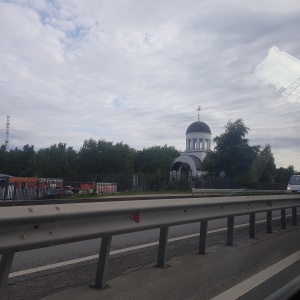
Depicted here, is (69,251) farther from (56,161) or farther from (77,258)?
(56,161)

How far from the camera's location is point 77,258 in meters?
6.77

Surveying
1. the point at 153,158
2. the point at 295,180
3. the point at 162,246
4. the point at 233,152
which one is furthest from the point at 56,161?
the point at 162,246

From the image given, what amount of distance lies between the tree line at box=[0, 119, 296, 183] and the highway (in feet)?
79.1

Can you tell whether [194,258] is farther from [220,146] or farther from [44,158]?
[44,158]

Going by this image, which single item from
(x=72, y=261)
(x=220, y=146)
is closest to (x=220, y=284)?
(x=72, y=261)

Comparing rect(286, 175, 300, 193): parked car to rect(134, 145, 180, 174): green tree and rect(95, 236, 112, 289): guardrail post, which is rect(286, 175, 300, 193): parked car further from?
rect(134, 145, 180, 174): green tree

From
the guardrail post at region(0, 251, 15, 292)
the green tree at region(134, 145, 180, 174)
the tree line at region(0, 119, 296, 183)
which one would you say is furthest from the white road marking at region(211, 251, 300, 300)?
the green tree at region(134, 145, 180, 174)

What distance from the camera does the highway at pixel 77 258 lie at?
5.18 meters

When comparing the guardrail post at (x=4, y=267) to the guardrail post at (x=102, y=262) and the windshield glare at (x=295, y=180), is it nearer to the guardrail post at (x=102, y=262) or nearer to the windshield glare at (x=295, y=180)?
the guardrail post at (x=102, y=262)

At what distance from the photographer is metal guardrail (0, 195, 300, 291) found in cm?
359

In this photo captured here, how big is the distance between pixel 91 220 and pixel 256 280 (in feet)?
8.65

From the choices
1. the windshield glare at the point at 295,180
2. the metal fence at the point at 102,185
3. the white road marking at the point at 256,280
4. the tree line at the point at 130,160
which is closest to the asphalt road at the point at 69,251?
the white road marking at the point at 256,280

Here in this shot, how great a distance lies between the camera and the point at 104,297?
476 cm

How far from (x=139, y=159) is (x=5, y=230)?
10196 cm
